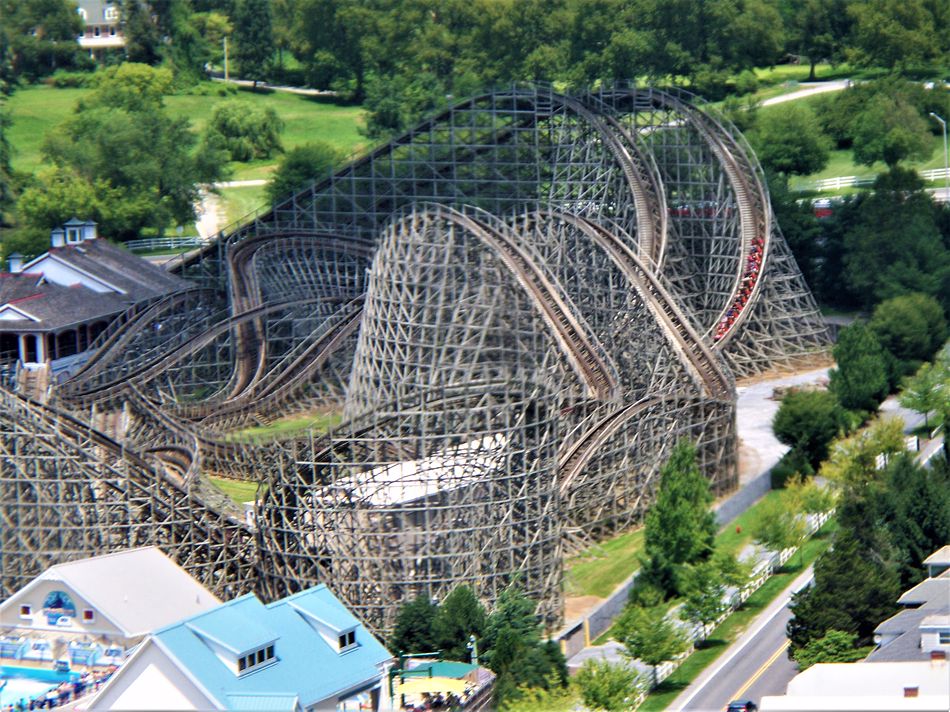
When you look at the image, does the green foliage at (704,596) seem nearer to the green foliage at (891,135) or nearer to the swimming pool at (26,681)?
the swimming pool at (26,681)

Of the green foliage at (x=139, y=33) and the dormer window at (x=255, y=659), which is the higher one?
the green foliage at (x=139, y=33)

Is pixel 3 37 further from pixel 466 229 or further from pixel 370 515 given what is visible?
pixel 370 515

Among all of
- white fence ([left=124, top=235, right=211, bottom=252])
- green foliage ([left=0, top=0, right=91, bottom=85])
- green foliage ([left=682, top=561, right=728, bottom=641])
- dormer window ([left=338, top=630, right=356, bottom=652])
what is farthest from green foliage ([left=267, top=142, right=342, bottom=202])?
dormer window ([left=338, top=630, right=356, bottom=652])

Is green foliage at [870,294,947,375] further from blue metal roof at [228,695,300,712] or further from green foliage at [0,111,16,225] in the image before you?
green foliage at [0,111,16,225]

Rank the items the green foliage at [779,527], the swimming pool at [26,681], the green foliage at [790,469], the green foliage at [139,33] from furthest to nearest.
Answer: the green foliage at [139,33], the green foliage at [790,469], the green foliage at [779,527], the swimming pool at [26,681]

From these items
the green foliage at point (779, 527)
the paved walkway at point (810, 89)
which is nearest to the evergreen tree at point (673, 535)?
the green foliage at point (779, 527)

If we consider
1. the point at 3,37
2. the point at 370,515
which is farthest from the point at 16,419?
the point at 3,37

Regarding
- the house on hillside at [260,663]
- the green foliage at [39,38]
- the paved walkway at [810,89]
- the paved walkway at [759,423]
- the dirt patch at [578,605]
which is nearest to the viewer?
the house on hillside at [260,663]
